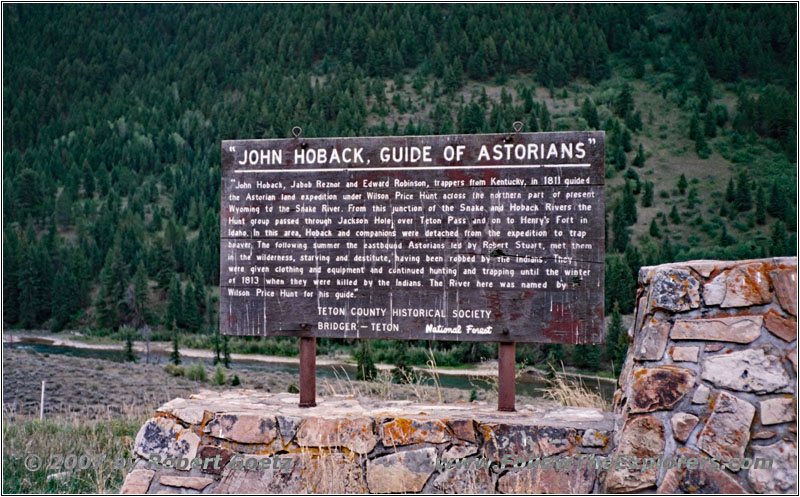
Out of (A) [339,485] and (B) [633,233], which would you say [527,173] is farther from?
(B) [633,233]

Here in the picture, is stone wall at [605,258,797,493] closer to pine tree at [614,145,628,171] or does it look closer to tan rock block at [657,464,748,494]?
tan rock block at [657,464,748,494]

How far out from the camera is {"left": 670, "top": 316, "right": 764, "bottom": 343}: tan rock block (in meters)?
4.66

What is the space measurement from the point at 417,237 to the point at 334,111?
54638 mm

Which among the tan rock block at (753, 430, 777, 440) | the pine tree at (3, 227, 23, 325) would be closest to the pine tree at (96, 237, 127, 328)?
the pine tree at (3, 227, 23, 325)

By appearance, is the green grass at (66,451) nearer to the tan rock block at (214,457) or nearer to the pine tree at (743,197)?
the tan rock block at (214,457)

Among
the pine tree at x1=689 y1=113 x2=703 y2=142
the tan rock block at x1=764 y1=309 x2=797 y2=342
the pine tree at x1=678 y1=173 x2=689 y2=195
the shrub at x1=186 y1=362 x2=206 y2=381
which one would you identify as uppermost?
the pine tree at x1=689 y1=113 x2=703 y2=142

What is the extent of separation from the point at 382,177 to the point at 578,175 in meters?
1.63

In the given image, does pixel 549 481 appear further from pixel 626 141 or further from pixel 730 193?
pixel 626 141

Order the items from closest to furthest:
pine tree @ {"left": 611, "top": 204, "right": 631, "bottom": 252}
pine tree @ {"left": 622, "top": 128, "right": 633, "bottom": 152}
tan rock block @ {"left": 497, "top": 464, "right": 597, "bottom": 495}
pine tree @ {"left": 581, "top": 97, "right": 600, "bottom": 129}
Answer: tan rock block @ {"left": 497, "top": 464, "right": 597, "bottom": 495} → pine tree @ {"left": 611, "top": 204, "right": 631, "bottom": 252} → pine tree @ {"left": 622, "top": 128, "right": 633, "bottom": 152} → pine tree @ {"left": 581, "top": 97, "right": 600, "bottom": 129}

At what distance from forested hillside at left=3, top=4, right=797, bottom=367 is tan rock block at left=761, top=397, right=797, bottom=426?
2275 centimetres

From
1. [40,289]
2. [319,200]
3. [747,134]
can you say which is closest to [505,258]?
[319,200]

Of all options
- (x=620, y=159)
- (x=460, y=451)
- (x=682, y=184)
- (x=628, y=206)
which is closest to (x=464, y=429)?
(x=460, y=451)

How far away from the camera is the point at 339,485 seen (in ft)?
17.4

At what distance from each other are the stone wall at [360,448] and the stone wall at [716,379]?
18.8 inches
